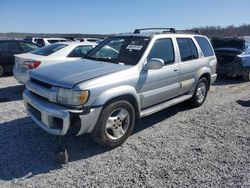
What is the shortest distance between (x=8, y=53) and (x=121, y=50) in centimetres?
704

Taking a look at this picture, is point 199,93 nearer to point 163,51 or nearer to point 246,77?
point 163,51

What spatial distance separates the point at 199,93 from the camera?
679 centimetres

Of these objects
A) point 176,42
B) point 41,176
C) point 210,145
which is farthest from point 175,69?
point 41,176

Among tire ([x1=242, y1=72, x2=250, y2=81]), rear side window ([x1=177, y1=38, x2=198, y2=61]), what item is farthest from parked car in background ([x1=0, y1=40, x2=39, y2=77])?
tire ([x1=242, y1=72, x2=250, y2=81])

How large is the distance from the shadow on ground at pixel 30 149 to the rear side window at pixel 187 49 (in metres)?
1.78

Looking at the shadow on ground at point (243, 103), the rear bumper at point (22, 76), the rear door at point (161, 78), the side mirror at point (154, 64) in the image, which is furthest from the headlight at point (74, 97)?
the shadow on ground at point (243, 103)

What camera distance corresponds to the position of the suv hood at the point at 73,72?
155 inches

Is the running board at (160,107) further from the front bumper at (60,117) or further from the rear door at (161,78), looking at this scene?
the front bumper at (60,117)

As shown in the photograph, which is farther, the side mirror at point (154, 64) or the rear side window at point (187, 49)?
the rear side window at point (187, 49)

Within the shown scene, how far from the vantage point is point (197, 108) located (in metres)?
6.84

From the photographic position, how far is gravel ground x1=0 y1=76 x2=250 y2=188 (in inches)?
139

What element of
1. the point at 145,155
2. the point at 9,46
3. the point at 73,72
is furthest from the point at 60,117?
the point at 9,46

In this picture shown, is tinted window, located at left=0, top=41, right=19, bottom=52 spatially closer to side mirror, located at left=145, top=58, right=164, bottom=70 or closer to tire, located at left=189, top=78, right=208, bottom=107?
tire, located at left=189, top=78, right=208, bottom=107

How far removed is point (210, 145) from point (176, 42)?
7.45 ft
